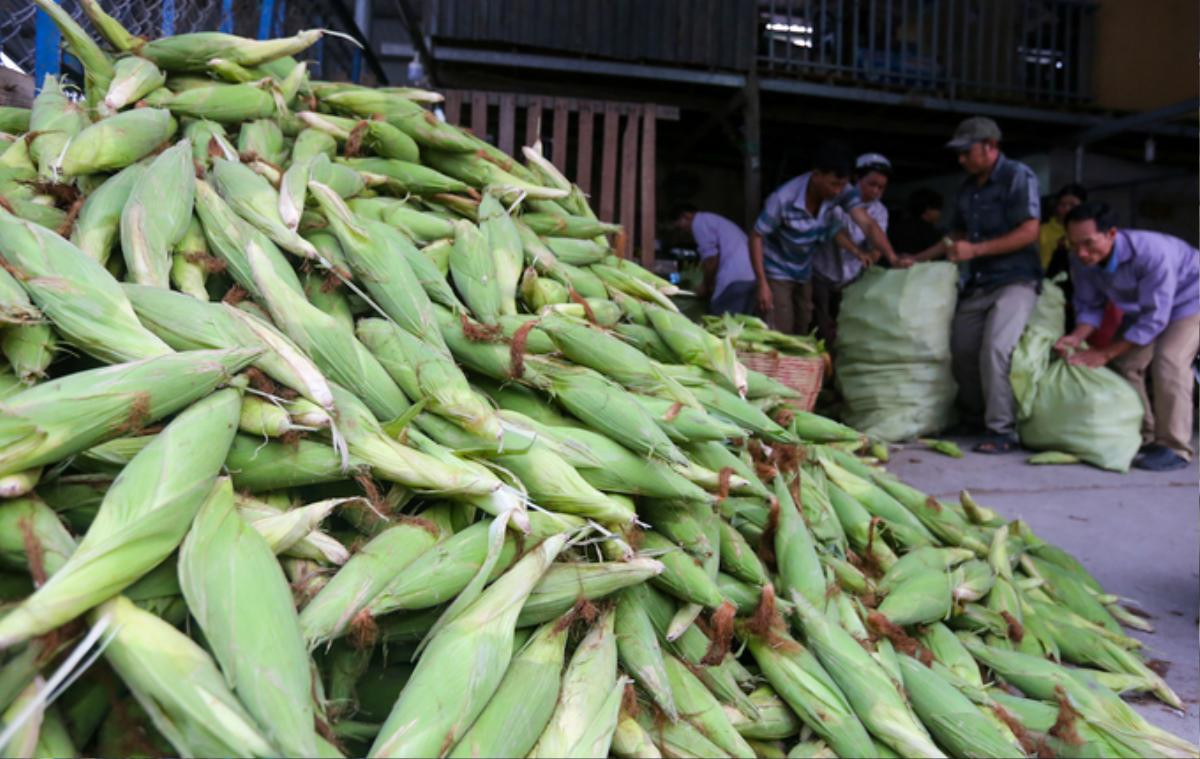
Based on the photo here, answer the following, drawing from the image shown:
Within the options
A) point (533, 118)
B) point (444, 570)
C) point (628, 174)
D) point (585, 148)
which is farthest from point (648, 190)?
point (444, 570)

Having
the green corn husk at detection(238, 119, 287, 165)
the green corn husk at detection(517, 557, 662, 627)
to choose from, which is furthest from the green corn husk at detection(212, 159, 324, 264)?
the green corn husk at detection(517, 557, 662, 627)

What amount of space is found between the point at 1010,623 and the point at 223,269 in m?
1.81

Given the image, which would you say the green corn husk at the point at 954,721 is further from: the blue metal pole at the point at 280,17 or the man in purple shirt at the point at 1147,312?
the man in purple shirt at the point at 1147,312

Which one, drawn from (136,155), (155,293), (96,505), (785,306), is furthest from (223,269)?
(785,306)

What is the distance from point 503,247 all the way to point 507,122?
2.89 meters

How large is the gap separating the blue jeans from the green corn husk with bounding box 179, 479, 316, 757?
4.77 m

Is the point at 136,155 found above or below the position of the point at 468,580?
above

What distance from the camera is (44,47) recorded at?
91.7 inches

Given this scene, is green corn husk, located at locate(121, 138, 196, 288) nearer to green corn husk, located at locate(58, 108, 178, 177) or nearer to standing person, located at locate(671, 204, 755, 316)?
green corn husk, located at locate(58, 108, 178, 177)

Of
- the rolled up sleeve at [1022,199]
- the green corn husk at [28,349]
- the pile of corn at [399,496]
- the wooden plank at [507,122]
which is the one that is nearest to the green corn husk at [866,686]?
the pile of corn at [399,496]

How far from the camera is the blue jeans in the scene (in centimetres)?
556

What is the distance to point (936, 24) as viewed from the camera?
757 cm

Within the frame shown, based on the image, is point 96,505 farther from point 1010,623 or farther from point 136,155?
point 1010,623

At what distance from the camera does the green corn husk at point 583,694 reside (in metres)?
1.01
